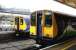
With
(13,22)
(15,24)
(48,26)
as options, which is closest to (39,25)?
(48,26)

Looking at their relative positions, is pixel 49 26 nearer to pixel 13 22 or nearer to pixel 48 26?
pixel 48 26

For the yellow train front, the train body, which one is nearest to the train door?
the yellow train front

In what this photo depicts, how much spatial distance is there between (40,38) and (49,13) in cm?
142

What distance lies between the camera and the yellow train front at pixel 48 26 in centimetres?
757

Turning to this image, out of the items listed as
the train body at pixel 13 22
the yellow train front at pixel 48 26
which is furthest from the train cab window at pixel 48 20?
the train body at pixel 13 22

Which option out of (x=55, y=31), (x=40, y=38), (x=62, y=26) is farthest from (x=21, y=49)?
(x=62, y=26)

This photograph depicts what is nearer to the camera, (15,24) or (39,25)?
(39,25)

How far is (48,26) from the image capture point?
7.76 metres

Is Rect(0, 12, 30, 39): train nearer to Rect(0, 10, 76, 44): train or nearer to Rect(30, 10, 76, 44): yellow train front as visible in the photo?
Rect(0, 10, 76, 44): train

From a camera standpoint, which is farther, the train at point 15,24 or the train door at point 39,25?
the train at point 15,24

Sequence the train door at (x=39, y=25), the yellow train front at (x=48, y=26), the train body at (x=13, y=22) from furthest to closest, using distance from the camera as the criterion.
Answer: the train body at (x=13, y=22) < the train door at (x=39, y=25) < the yellow train front at (x=48, y=26)

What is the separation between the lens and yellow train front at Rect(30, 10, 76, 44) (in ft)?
24.8

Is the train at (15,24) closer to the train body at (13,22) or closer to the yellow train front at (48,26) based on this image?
the train body at (13,22)

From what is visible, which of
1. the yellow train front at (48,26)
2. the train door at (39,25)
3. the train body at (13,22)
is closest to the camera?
the yellow train front at (48,26)
